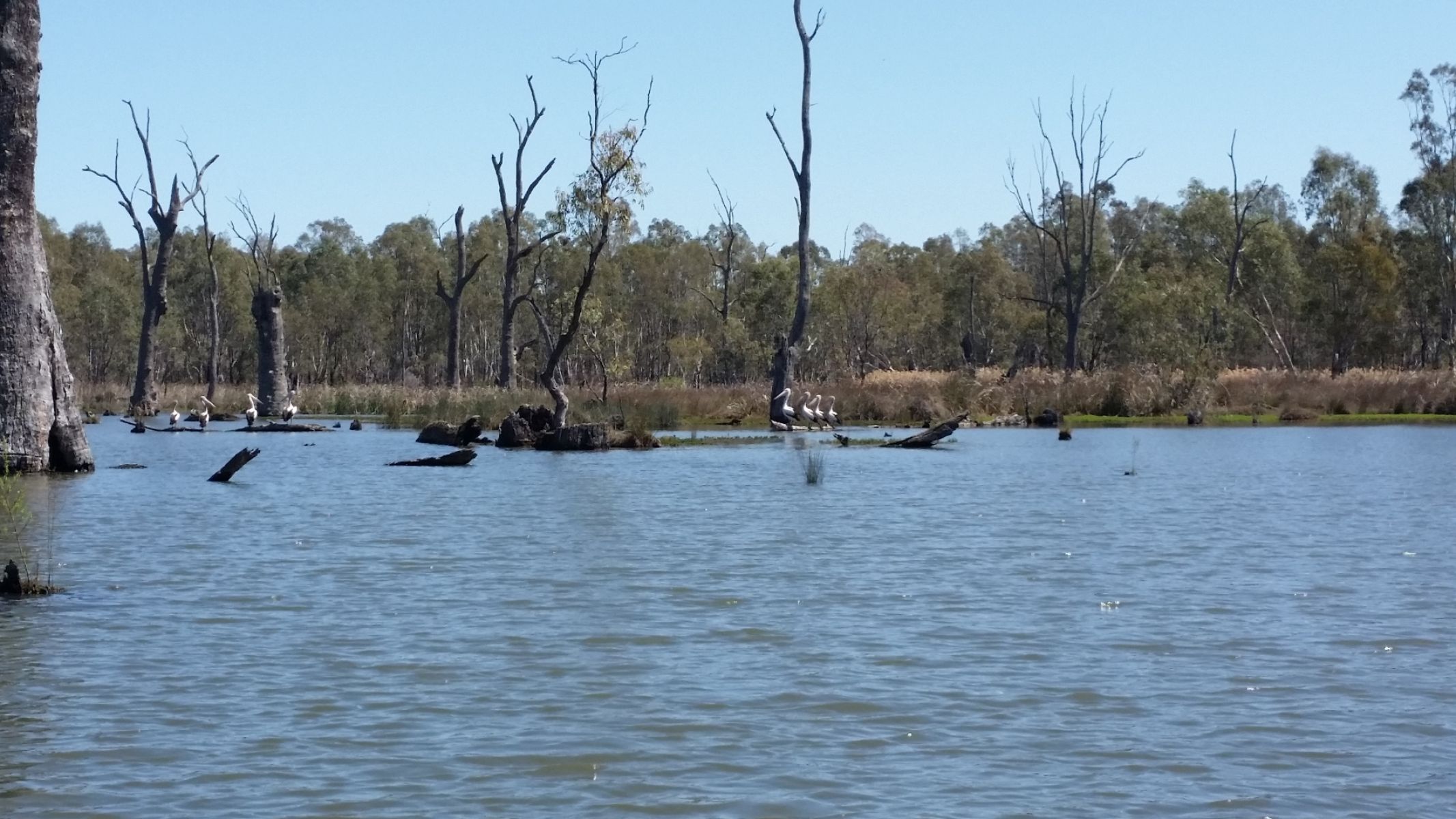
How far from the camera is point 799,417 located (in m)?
47.6

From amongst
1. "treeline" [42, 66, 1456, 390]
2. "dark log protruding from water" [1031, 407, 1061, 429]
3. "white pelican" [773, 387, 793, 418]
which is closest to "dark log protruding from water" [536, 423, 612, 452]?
"white pelican" [773, 387, 793, 418]

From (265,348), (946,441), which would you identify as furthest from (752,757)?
(265,348)

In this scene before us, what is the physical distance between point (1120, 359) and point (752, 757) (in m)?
69.2

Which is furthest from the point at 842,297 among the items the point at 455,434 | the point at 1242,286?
the point at 455,434

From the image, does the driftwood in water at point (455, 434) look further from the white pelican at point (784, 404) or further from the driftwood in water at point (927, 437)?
the driftwood in water at point (927, 437)

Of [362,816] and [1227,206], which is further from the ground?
[1227,206]

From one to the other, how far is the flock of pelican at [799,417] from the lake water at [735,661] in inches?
871

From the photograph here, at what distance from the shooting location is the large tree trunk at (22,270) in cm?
2655

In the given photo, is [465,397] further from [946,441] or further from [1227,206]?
[1227,206]

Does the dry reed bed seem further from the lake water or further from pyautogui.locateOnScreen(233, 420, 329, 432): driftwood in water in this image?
the lake water

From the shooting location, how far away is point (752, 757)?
8.66 metres

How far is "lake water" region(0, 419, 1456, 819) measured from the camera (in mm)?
8102

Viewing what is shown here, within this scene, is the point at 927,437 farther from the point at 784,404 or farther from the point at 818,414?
the point at 818,414

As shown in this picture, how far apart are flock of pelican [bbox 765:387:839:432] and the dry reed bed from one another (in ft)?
11.9
